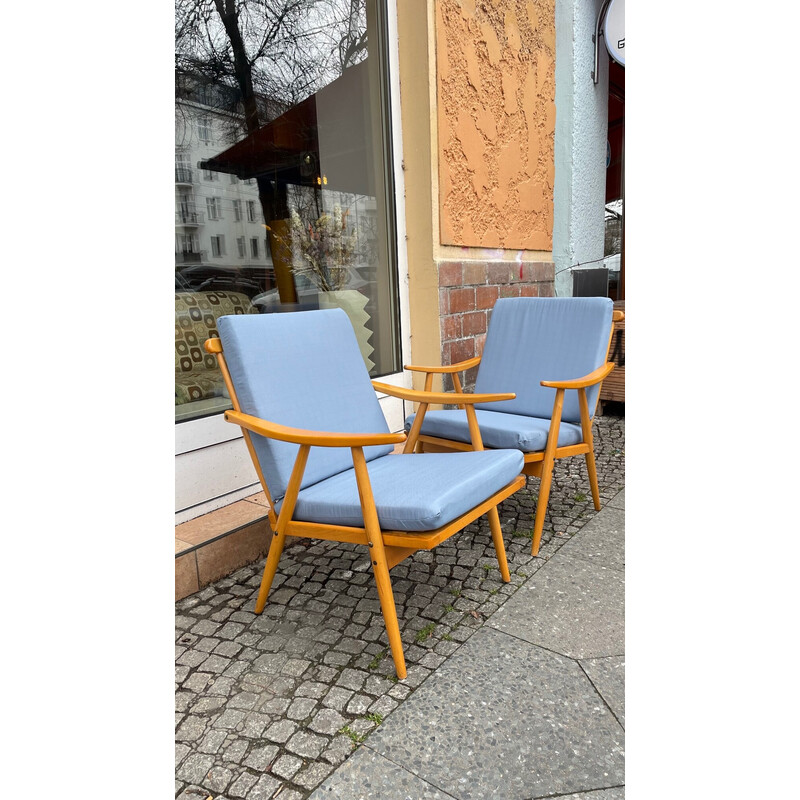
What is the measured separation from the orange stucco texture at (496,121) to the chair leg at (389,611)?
2.53 m

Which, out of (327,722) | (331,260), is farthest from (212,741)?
(331,260)

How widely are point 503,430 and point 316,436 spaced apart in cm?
113

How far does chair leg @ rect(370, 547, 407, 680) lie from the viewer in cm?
166

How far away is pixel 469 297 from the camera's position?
3.97 m

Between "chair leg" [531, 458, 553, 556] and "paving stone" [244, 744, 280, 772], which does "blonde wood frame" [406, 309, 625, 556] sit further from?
"paving stone" [244, 744, 280, 772]

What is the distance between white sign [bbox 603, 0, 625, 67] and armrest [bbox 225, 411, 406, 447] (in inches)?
198

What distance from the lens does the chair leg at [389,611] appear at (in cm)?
166

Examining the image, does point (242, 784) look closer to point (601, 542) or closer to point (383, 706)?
point (383, 706)

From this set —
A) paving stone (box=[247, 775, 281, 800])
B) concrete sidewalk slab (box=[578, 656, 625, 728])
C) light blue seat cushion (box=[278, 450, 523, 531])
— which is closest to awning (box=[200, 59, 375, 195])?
light blue seat cushion (box=[278, 450, 523, 531])

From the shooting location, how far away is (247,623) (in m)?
1.98

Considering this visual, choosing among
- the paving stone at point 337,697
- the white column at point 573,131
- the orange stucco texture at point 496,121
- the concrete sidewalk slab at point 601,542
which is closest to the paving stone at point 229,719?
the paving stone at point 337,697
